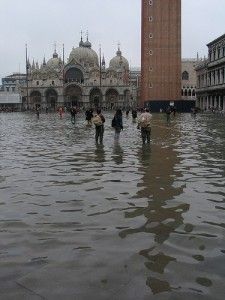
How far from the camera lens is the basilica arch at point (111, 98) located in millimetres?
119375

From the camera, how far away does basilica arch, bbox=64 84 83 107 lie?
119438 mm

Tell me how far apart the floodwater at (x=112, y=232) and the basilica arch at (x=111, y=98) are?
107451 mm

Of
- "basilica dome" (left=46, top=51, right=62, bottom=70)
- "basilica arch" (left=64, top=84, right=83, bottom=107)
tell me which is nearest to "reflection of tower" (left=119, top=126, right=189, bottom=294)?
"basilica arch" (left=64, top=84, right=83, bottom=107)

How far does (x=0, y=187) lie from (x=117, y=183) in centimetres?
250

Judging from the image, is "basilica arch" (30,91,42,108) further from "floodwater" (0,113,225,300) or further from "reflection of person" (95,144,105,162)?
"floodwater" (0,113,225,300)

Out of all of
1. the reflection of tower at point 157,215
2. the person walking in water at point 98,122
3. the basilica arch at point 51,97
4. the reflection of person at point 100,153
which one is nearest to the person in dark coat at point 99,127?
the person walking in water at point 98,122

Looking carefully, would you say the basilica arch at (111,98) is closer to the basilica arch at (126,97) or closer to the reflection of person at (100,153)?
the basilica arch at (126,97)

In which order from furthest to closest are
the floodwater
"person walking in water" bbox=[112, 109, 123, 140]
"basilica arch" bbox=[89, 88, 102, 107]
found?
"basilica arch" bbox=[89, 88, 102, 107] → "person walking in water" bbox=[112, 109, 123, 140] → the floodwater

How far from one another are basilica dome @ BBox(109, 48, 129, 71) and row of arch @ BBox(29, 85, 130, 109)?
9535 mm

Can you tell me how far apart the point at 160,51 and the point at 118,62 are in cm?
4893

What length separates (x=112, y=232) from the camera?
21.1 feet

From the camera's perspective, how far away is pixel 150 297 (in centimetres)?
434

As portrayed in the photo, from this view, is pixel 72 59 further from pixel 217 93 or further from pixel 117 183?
pixel 117 183

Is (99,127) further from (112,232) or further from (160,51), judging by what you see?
(160,51)
